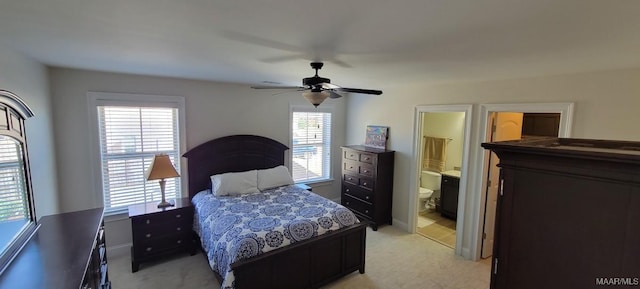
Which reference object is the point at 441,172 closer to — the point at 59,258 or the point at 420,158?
the point at 420,158

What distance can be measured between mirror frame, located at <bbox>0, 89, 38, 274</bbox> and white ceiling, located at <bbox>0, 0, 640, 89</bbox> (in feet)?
1.40

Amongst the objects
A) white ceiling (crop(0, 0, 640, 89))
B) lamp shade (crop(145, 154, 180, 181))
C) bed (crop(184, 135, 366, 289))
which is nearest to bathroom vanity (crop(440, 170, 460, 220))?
bed (crop(184, 135, 366, 289))

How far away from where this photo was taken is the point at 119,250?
3510 millimetres

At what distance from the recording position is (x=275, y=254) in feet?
8.41

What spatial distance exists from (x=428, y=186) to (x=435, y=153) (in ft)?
2.14

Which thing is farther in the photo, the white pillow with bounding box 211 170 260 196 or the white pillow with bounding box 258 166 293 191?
the white pillow with bounding box 258 166 293 191

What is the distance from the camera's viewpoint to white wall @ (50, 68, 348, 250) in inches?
123

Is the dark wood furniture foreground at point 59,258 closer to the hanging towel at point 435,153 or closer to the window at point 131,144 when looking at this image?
the window at point 131,144

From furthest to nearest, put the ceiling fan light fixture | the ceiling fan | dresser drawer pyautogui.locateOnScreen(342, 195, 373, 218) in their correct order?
dresser drawer pyautogui.locateOnScreen(342, 195, 373, 218), the ceiling fan light fixture, the ceiling fan

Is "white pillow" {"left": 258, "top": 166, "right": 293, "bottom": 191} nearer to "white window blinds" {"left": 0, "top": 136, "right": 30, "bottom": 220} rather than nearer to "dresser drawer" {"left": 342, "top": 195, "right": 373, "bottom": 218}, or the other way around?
"dresser drawer" {"left": 342, "top": 195, "right": 373, "bottom": 218}

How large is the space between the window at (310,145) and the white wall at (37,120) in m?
3.05

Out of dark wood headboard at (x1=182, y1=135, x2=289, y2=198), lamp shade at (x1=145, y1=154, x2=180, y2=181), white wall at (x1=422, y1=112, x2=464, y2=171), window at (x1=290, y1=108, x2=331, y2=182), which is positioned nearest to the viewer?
lamp shade at (x1=145, y1=154, x2=180, y2=181)

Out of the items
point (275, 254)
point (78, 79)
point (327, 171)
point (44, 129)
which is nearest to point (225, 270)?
point (275, 254)

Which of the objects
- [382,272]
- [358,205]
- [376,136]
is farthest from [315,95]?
[358,205]
